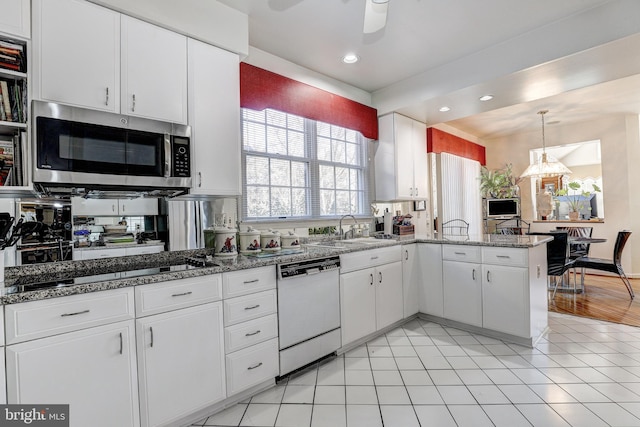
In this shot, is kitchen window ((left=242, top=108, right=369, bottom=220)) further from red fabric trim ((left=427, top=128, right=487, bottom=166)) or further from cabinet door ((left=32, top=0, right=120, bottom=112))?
red fabric trim ((left=427, top=128, right=487, bottom=166))

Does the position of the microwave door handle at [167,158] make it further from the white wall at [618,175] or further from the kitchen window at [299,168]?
the white wall at [618,175]

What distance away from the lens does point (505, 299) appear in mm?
2840

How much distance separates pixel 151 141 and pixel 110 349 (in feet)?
3.99

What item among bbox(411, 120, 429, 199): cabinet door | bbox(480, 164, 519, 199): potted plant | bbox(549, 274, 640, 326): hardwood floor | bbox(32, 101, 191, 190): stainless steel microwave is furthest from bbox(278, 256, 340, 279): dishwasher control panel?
bbox(480, 164, 519, 199): potted plant

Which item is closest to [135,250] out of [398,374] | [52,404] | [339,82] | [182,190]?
[182,190]

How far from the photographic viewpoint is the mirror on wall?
6.07 metres

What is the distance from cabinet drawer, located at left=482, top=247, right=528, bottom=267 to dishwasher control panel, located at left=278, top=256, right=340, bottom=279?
1.42 m

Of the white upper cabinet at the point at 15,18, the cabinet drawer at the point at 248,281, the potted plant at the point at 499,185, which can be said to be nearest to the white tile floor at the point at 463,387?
the cabinet drawer at the point at 248,281

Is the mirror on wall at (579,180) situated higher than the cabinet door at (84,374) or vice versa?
the mirror on wall at (579,180)

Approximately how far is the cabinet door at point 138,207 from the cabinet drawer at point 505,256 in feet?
9.23

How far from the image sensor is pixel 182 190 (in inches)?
87.4

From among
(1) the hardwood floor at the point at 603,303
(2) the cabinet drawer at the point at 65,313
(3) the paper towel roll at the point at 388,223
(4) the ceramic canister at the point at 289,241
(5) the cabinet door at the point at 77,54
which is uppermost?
(5) the cabinet door at the point at 77,54

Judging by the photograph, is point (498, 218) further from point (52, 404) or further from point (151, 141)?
point (52, 404)

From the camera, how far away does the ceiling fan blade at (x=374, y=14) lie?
5.79 feet
